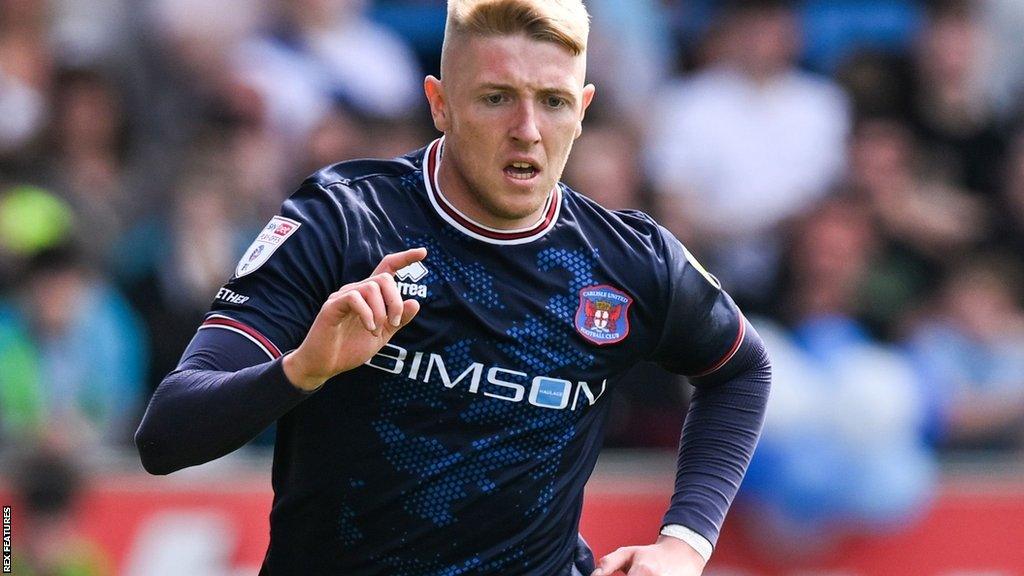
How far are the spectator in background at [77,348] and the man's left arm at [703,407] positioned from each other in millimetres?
4002

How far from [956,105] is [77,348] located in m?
5.49

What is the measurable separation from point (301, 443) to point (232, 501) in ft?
12.1

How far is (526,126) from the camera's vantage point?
3656mm

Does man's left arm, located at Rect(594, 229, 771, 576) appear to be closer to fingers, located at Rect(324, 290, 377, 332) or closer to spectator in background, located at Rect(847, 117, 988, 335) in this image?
fingers, located at Rect(324, 290, 377, 332)

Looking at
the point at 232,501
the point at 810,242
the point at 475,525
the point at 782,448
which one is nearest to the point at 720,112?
the point at 810,242

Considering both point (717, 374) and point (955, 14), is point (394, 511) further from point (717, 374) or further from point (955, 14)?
point (955, 14)

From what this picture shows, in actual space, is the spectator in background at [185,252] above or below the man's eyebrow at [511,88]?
below

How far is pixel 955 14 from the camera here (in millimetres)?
10070

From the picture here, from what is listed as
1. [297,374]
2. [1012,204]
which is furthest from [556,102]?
[1012,204]

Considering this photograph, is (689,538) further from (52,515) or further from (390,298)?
(52,515)

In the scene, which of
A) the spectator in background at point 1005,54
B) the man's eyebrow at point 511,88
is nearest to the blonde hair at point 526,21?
the man's eyebrow at point 511,88

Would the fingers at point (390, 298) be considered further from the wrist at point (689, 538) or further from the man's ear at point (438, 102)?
the wrist at point (689, 538)

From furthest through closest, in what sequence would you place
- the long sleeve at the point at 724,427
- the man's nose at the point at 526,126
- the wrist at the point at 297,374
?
the long sleeve at the point at 724,427 → the man's nose at the point at 526,126 → the wrist at the point at 297,374

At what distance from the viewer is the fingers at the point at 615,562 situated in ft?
12.3
